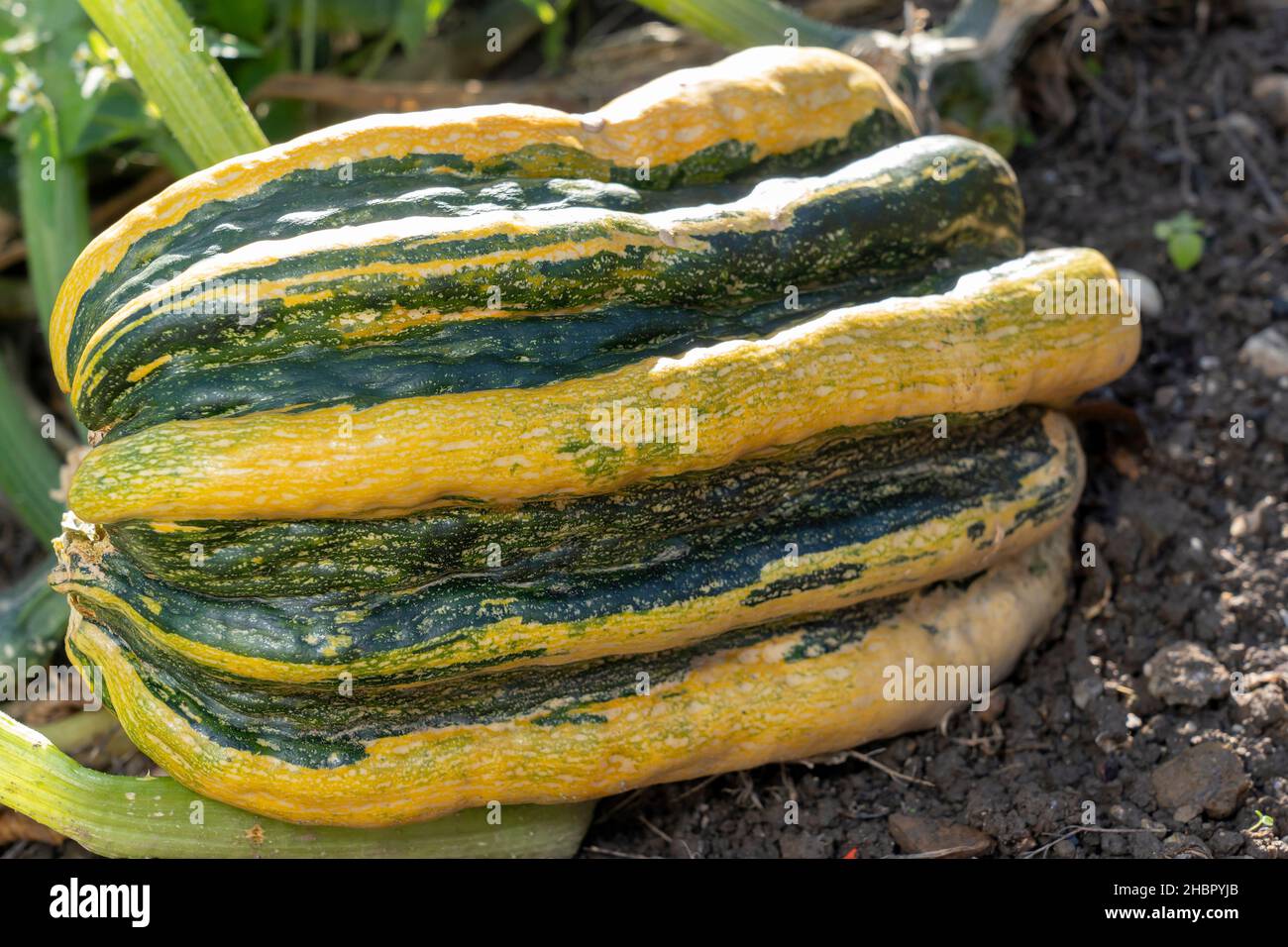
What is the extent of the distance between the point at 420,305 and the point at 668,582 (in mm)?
794

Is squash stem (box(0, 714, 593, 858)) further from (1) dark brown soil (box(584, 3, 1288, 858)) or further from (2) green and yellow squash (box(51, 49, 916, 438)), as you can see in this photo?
(2) green and yellow squash (box(51, 49, 916, 438))

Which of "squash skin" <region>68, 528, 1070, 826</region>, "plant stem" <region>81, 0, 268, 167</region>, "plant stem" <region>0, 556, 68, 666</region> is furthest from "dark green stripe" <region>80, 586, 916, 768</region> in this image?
"plant stem" <region>81, 0, 268, 167</region>

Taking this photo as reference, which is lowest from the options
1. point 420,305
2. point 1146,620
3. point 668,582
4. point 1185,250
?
point 1146,620

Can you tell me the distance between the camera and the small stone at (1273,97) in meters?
4.22

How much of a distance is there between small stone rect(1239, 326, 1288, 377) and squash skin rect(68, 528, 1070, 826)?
1321 mm

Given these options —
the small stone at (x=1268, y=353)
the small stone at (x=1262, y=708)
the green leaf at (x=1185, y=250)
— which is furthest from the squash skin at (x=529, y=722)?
the green leaf at (x=1185, y=250)

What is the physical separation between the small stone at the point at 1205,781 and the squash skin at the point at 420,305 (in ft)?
4.32

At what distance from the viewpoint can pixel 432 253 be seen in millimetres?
2652

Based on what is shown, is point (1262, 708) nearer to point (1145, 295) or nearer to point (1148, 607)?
point (1148, 607)

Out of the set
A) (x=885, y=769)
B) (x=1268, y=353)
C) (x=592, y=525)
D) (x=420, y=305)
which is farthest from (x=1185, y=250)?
(x=420, y=305)

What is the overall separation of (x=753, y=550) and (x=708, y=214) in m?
0.76

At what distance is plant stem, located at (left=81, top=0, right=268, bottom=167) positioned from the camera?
126 inches

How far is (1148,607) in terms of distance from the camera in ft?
11.0

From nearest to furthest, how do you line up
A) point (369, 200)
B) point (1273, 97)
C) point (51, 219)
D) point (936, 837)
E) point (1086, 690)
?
point (369, 200)
point (936, 837)
point (1086, 690)
point (51, 219)
point (1273, 97)
